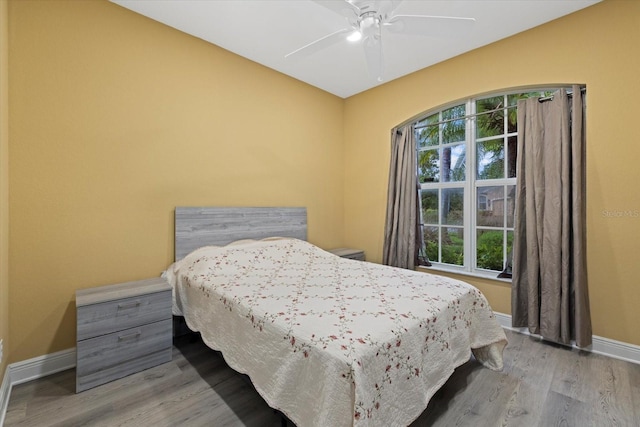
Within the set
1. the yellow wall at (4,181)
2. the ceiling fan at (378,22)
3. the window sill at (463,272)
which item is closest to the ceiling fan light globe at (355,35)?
the ceiling fan at (378,22)

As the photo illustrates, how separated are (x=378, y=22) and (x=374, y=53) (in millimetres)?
202

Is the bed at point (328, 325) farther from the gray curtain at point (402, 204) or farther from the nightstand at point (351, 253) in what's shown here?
the gray curtain at point (402, 204)

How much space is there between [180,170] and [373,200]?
7.52 feet

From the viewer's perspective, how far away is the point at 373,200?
3.72 metres

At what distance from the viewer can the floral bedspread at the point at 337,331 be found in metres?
1.12

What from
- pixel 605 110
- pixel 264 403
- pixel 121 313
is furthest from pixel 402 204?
pixel 121 313

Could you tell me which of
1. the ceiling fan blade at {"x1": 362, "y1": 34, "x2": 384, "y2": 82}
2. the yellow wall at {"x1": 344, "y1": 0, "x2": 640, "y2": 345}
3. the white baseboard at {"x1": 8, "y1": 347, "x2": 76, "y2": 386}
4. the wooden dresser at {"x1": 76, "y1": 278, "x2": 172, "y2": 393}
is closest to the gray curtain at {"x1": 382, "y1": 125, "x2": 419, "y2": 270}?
the yellow wall at {"x1": 344, "y1": 0, "x2": 640, "y2": 345}

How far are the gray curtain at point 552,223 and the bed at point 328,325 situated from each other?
2.36 ft

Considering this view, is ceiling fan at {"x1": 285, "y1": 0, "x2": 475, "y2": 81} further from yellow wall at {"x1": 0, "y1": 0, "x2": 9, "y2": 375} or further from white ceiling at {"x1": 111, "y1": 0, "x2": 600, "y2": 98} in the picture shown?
yellow wall at {"x1": 0, "y1": 0, "x2": 9, "y2": 375}

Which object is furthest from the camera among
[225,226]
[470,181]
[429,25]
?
[470,181]

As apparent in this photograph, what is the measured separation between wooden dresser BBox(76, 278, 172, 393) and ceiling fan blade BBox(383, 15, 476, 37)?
2.36 m

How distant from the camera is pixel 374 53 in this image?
1.88 m

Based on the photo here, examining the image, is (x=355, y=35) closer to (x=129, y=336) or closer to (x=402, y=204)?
(x=402, y=204)

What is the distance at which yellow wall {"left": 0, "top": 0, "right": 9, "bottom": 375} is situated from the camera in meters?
1.64
